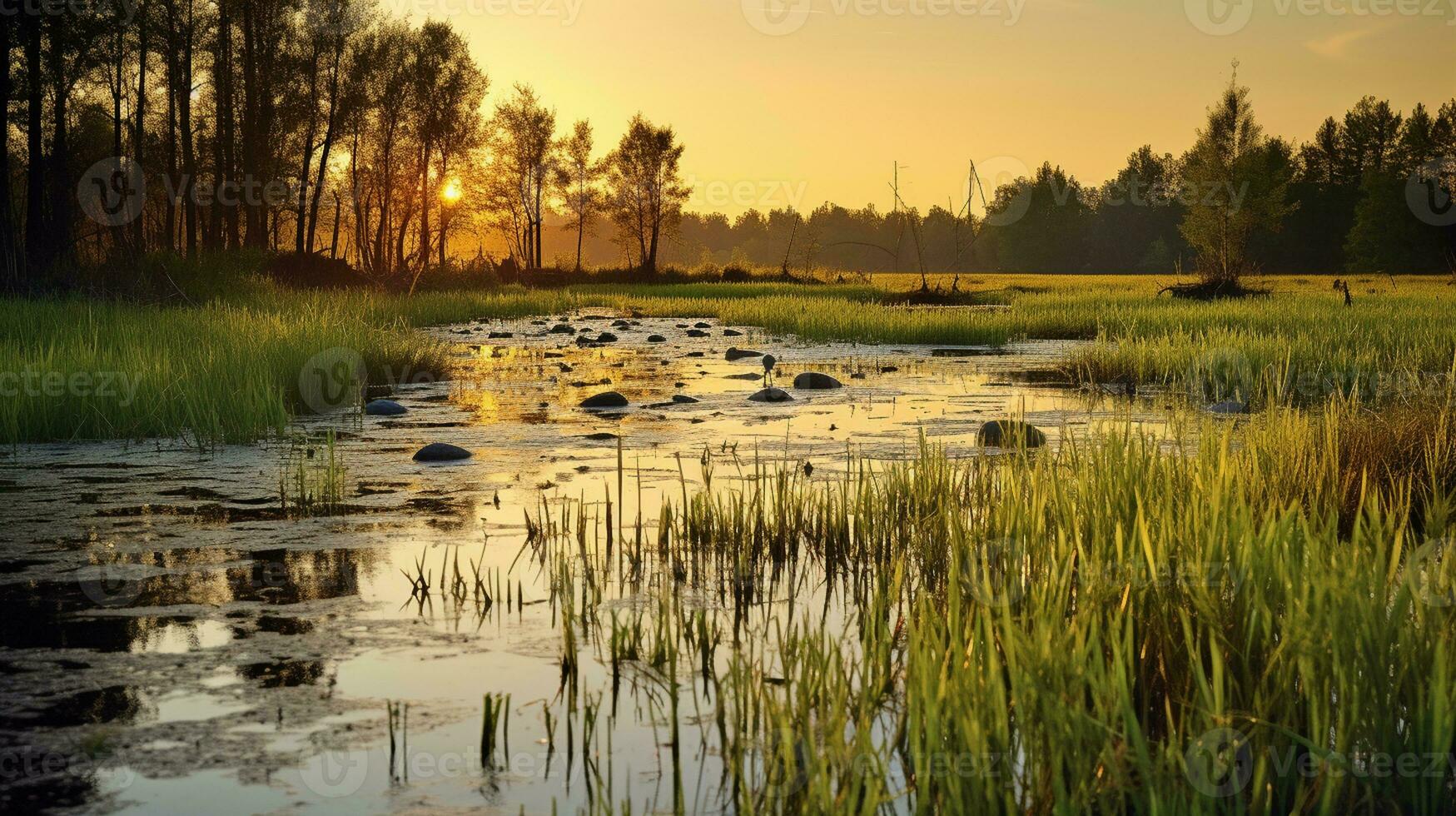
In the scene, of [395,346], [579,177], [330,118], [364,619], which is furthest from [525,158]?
[364,619]

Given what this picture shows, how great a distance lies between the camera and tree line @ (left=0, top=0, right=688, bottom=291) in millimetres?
19484

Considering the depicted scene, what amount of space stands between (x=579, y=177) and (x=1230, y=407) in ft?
173

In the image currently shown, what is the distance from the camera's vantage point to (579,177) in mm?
59969

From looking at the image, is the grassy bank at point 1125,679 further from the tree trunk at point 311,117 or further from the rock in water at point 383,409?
the tree trunk at point 311,117

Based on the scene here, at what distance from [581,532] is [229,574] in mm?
1400

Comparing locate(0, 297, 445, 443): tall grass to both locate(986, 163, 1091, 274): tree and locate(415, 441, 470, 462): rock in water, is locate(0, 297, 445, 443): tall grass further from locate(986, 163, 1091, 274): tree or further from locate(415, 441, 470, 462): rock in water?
locate(986, 163, 1091, 274): tree

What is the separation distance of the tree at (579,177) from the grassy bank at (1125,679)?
56222 millimetres

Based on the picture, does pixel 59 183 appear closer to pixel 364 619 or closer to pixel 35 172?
pixel 35 172

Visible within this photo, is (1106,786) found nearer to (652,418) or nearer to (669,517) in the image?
(669,517)

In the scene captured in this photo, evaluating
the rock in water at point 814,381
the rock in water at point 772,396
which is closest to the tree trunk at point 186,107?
the rock in water at point 814,381

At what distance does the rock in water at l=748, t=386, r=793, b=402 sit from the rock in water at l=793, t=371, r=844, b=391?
1.02 metres

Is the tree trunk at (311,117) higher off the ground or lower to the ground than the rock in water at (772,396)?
higher

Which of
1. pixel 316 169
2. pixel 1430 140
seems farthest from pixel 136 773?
pixel 1430 140

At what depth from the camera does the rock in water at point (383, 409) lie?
33.8 ft
